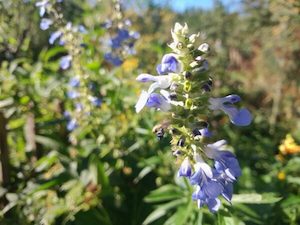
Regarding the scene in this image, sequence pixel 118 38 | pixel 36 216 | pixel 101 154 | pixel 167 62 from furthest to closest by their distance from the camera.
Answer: pixel 118 38, pixel 101 154, pixel 36 216, pixel 167 62

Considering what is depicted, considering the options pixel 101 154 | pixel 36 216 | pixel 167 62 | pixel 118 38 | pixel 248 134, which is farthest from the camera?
pixel 248 134

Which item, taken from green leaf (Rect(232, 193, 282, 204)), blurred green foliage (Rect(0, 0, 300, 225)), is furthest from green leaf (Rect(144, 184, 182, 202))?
green leaf (Rect(232, 193, 282, 204))

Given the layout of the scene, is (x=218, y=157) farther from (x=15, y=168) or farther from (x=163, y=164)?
(x=15, y=168)

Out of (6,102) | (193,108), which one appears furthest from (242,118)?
(6,102)

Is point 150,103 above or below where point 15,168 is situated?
above

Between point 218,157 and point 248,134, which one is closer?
point 218,157

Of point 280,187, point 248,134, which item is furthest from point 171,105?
point 248,134

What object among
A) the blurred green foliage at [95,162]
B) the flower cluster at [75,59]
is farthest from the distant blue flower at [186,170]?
the flower cluster at [75,59]
